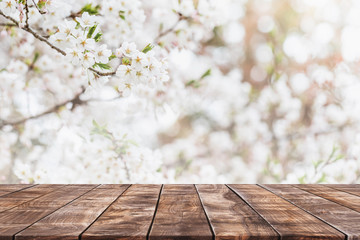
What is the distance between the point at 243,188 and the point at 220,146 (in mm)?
1687

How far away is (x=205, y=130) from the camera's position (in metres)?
2.84

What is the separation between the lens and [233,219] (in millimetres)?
749

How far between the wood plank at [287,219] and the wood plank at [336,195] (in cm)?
15

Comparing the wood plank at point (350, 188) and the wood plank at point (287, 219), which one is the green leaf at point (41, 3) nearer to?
the wood plank at point (287, 219)

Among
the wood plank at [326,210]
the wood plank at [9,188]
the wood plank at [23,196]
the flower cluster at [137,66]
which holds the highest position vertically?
the flower cluster at [137,66]

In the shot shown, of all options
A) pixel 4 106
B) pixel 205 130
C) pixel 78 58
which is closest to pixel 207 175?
pixel 205 130

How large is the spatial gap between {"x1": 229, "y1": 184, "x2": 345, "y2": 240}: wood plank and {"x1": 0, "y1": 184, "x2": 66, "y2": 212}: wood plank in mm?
563

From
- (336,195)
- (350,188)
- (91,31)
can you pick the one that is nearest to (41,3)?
(91,31)

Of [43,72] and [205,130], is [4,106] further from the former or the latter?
[205,130]

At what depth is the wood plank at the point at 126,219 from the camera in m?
0.64

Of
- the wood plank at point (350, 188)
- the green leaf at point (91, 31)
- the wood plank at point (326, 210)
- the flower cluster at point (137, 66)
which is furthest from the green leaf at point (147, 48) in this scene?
the wood plank at point (350, 188)

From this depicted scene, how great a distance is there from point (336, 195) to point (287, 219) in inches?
15.7

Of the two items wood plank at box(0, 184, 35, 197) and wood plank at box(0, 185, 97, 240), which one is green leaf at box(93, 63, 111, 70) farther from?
wood plank at box(0, 184, 35, 197)

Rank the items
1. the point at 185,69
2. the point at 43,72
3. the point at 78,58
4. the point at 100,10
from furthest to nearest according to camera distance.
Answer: the point at 185,69, the point at 43,72, the point at 100,10, the point at 78,58
